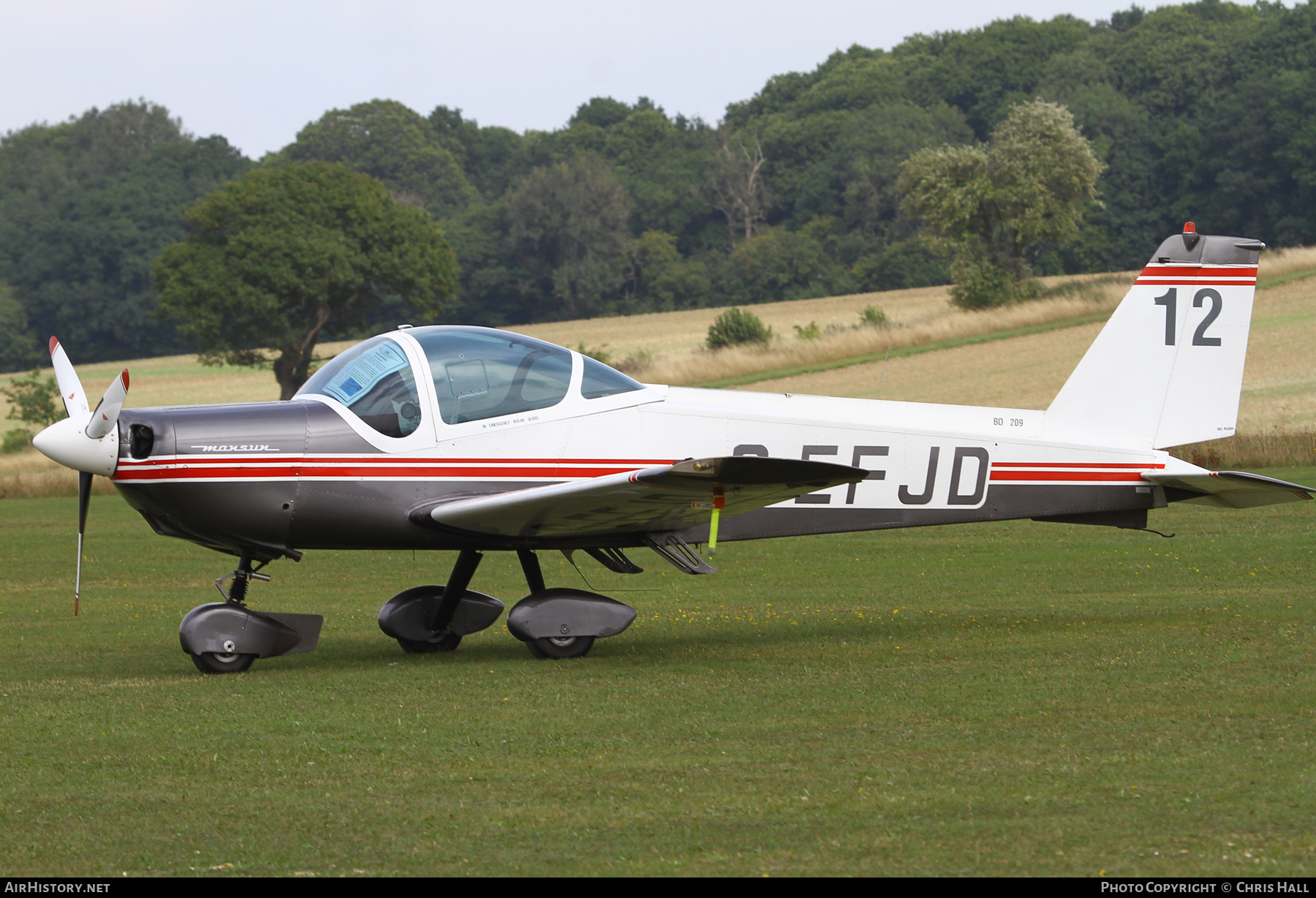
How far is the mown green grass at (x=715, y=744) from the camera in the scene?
4914 millimetres

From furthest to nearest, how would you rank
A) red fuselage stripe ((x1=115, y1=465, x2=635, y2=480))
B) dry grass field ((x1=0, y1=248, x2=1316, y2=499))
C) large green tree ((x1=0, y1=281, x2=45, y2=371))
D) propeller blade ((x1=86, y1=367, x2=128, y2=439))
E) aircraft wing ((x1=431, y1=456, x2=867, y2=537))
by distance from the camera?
large green tree ((x1=0, y1=281, x2=45, y2=371)) < dry grass field ((x1=0, y1=248, x2=1316, y2=499)) < red fuselage stripe ((x1=115, y1=465, x2=635, y2=480)) < propeller blade ((x1=86, y1=367, x2=128, y2=439)) < aircraft wing ((x1=431, y1=456, x2=867, y2=537))

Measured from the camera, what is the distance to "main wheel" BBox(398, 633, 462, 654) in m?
10.3

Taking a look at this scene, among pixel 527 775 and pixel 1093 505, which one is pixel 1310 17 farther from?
pixel 527 775

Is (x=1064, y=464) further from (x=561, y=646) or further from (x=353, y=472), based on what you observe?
(x=353, y=472)

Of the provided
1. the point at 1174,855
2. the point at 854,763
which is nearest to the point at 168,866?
the point at 854,763

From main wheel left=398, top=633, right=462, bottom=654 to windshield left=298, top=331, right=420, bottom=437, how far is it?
1819mm

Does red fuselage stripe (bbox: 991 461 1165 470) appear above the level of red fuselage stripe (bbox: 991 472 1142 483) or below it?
above

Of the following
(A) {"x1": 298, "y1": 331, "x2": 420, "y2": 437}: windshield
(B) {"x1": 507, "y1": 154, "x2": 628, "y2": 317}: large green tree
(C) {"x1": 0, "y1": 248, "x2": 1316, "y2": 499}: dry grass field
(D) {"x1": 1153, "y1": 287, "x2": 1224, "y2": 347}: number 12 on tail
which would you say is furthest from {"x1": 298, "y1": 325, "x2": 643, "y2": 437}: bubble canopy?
(B) {"x1": 507, "y1": 154, "x2": 628, "y2": 317}: large green tree

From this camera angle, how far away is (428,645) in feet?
33.8

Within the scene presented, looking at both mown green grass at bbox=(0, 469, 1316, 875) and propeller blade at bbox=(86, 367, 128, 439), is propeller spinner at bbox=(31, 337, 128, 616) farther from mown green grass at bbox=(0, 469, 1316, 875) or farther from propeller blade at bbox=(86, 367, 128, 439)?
mown green grass at bbox=(0, 469, 1316, 875)

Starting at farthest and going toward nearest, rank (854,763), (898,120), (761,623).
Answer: (898,120)
(761,623)
(854,763)

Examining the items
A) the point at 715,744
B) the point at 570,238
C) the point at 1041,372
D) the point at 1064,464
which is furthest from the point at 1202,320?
the point at 570,238

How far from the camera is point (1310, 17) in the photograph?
279ft

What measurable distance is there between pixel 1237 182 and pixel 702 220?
35.2 metres
